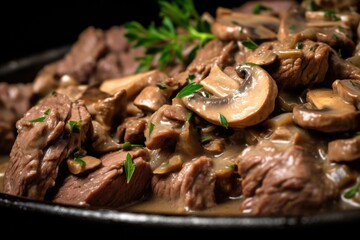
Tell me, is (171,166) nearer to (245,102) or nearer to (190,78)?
(245,102)

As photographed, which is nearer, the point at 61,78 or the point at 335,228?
the point at 335,228

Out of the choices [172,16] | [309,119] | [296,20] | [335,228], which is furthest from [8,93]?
[335,228]

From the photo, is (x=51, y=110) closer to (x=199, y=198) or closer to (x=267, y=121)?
(x=199, y=198)

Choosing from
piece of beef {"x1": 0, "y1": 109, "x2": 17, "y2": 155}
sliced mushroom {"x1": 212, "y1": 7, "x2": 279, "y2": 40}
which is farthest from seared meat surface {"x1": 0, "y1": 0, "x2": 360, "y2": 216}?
piece of beef {"x1": 0, "y1": 109, "x2": 17, "y2": 155}

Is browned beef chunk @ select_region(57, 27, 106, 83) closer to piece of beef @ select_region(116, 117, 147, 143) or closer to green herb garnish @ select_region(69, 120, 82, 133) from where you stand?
piece of beef @ select_region(116, 117, 147, 143)

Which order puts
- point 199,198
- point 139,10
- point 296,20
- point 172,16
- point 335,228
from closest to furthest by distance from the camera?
point 335,228, point 199,198, point 296,20, point 172,16, point 139,10

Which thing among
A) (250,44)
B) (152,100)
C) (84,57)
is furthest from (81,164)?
(84,57)
